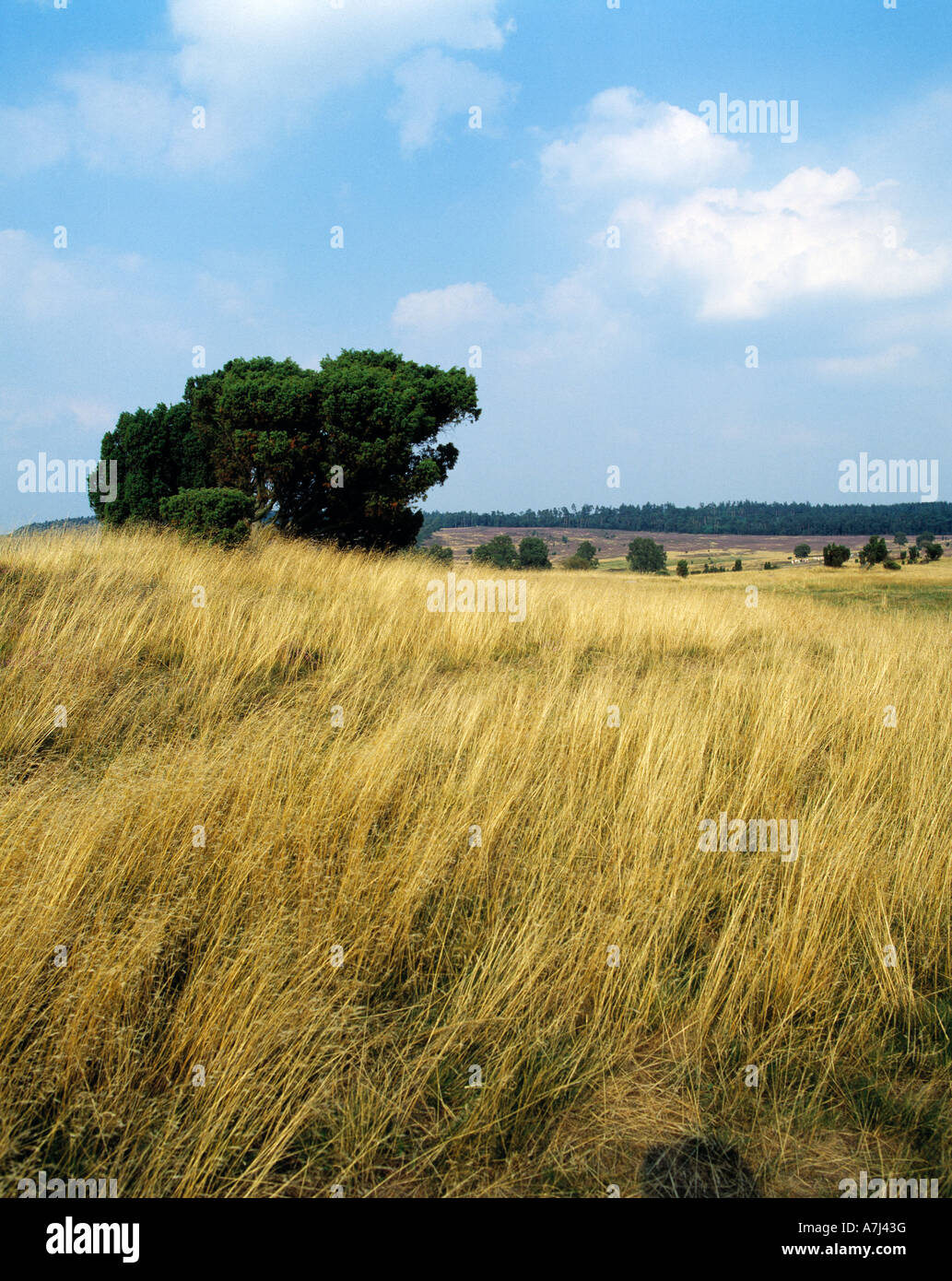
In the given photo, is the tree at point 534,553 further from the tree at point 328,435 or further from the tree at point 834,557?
the tree at point 328,435

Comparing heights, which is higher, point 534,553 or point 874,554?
point 534,553

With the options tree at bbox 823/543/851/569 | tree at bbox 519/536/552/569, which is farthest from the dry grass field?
tree at bbox 823/543/851/569

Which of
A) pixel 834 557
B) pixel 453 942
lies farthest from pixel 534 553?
pixel 453 942

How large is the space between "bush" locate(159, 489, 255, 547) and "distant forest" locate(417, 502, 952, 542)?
83.1 meters

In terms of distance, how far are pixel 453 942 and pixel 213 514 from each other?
37.4ft

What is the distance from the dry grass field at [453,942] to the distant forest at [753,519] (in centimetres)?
9175

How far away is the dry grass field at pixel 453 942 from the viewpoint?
6.56 ft

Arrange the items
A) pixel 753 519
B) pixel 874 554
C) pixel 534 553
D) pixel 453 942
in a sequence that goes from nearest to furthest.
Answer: pixel 453 942 → pixel 534 553 → pixel 874 554 → pixel 753 519

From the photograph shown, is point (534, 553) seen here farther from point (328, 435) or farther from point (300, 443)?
point (300, 443)

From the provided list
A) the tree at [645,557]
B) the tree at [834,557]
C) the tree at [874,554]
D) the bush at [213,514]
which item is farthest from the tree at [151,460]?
the tree at [645,557]

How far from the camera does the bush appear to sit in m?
12.4

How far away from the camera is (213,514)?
1251 cm

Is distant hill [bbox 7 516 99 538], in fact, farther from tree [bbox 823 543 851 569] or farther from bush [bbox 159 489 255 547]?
tree [bbox 823 543 851 569]

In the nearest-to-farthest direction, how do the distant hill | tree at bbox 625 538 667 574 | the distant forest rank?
the distant hill → tree at bbox 625 538 667 574 → the distant forest
